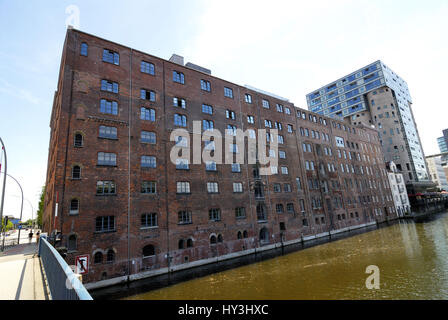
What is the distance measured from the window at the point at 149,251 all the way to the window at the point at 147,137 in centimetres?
1063

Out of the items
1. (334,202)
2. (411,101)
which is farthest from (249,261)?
(411,101)

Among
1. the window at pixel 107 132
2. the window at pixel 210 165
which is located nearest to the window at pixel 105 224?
the window at pixel 107 132

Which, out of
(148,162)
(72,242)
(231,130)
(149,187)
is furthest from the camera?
(231,130)

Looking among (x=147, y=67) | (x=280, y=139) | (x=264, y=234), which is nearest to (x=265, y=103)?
(x=280, y=139)

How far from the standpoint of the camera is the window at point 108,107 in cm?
2317

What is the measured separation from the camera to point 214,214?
28.0m

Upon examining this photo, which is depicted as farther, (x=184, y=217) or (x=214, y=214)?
(x=214, y=214)

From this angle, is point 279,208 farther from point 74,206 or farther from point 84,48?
point 84,48

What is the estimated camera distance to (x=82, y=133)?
21297mm

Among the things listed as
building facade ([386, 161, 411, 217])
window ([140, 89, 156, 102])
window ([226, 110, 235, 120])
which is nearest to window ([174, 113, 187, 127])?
window ([140, 89, 156, 102])

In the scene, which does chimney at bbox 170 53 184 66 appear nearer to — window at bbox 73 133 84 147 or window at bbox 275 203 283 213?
window at bbox 73 133 84 147

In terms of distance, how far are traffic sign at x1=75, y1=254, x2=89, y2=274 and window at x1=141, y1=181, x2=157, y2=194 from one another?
287 inches

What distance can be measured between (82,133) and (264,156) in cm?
2443

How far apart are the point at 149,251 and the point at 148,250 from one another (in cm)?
14
